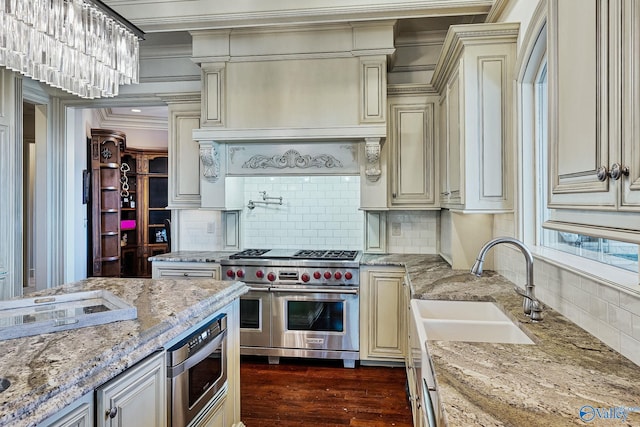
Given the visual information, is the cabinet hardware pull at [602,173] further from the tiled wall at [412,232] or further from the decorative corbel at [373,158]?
the tiled wall at [412,232]

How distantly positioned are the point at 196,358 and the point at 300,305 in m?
1.79

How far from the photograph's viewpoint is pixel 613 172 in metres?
0.89

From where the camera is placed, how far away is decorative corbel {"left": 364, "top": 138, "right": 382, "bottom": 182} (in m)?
3.37

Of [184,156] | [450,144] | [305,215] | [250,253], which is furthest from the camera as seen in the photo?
A: [305,215]

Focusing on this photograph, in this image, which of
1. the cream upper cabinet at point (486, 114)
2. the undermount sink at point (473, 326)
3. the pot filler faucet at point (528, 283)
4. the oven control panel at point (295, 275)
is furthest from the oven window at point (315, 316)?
the pot filler faucet at point (528, 283)

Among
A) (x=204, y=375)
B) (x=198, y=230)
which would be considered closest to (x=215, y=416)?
(x=204, y=375)

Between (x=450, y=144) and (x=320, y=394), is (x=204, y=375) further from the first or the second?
(x=450, y=144)

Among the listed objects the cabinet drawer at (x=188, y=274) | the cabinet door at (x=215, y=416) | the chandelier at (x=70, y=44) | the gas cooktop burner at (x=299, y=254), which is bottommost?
the cabinet door at (x=215, y=416)

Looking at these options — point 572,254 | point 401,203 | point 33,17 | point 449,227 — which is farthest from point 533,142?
point 33,17

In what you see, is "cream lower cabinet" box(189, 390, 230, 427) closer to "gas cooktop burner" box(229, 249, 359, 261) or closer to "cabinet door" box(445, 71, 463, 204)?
"gas cooktop burner" box(229, 249, 359, 261)

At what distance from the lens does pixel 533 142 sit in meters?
2.21

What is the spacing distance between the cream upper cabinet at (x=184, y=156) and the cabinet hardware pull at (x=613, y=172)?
11.3ft

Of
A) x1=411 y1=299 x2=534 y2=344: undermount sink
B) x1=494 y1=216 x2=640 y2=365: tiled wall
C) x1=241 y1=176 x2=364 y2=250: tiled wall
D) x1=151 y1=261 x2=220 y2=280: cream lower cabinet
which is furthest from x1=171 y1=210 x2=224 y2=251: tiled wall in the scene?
x1=494 y1=216 x2=640 y2=365: tiled wall

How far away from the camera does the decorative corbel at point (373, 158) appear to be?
3.37 metres
